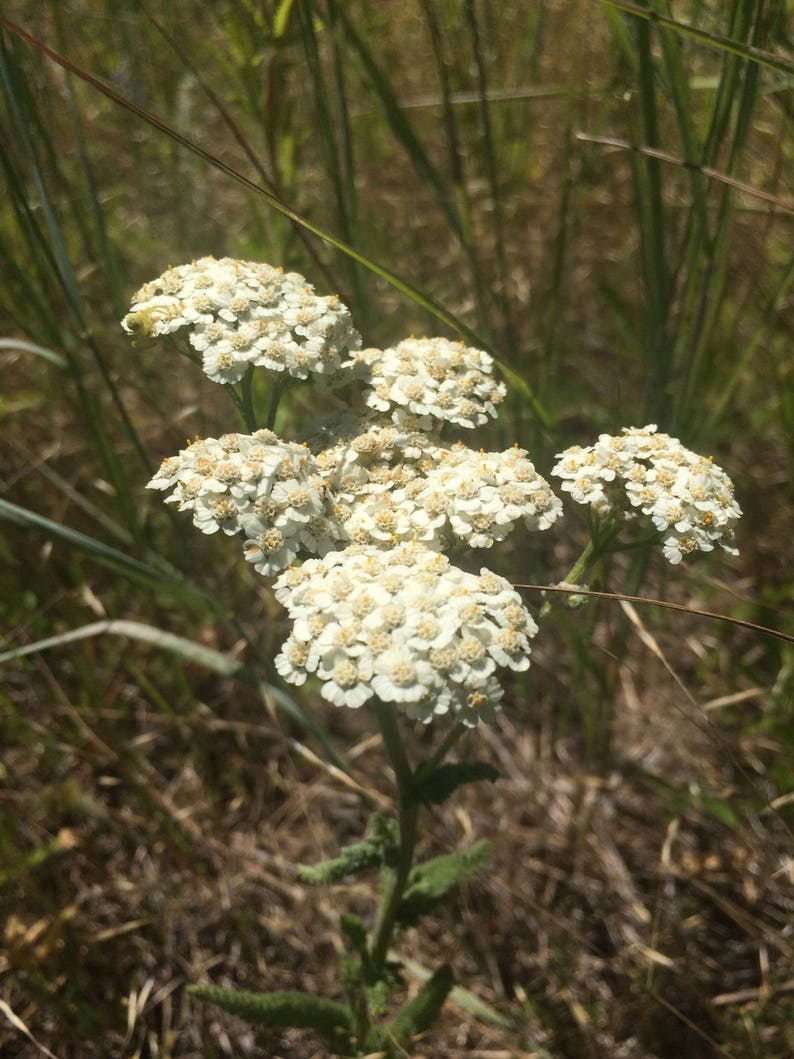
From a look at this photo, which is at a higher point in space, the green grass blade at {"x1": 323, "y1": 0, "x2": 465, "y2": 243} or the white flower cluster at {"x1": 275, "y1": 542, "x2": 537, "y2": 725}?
the green grass blade at {"x1": 323, "y1": 0, "x2": 465, "y2": 243}

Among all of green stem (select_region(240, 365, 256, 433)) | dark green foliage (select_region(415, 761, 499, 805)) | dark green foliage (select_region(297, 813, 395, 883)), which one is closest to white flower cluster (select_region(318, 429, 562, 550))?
green stem (select_region(240, 365, 256, 433))

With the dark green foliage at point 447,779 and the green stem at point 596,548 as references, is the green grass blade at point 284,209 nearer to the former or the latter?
the green stem at point 596,548

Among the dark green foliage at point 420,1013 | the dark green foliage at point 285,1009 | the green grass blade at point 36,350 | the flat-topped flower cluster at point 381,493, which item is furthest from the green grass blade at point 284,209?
the dark green foliage at point 285,1009

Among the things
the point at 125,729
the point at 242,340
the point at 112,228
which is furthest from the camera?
the point at 112,228

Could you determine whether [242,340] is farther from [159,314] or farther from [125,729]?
[125,729]

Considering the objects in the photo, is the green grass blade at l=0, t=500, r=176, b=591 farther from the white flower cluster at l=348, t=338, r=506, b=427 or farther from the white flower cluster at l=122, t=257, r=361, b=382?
the white flower cluster at l=348, t=338, r=506, b=427

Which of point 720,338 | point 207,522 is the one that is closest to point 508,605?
point 207,522

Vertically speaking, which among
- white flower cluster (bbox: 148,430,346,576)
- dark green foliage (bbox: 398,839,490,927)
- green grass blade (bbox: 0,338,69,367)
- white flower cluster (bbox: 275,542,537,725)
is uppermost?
green grass blade (bbox: 0,338,69,367)
